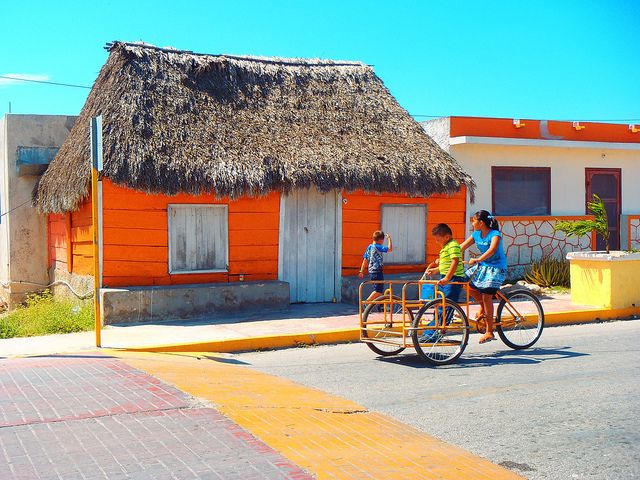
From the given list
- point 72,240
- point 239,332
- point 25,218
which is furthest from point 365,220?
point 25,218

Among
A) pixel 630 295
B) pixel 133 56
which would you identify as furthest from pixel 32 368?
pixel 630 295

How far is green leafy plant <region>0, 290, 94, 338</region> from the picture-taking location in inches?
482

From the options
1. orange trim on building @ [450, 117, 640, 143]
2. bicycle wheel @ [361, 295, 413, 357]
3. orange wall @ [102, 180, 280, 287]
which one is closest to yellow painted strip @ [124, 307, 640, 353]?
bicycle wheel @ [361, 295, 413, 357]

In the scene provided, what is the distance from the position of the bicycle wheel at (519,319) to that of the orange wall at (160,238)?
5617 millimetres

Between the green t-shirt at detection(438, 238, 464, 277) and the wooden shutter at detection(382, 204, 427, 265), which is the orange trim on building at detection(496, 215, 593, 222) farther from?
the green t-shirt at detection(438, 238, 464, 277)

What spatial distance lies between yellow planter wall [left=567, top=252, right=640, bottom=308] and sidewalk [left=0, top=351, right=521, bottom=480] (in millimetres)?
7614

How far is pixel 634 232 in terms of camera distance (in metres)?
20.3

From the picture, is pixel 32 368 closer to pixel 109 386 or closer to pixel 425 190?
pixel 109 386

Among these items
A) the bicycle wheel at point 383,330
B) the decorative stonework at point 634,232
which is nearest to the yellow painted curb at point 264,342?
the bicycle wheel at point 383,330

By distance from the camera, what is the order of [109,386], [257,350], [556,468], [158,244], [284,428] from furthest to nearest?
[158,244] < [257,350] < [109,386] < [284,428] < [556,468]

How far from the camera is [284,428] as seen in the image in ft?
18.7

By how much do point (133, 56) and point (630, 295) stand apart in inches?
393

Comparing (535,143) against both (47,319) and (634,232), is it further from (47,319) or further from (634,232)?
(47,319)

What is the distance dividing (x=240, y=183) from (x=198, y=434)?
807 centimetres
